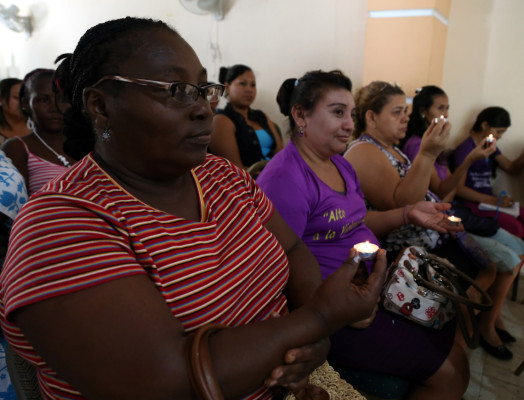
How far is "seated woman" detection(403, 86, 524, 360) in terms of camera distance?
2.20m

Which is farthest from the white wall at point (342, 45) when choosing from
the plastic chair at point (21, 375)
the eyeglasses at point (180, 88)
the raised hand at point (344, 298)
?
the plastic chair at point (21, 375)

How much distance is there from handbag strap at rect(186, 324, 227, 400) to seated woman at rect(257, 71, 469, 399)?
72 cm

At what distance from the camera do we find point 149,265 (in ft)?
2.28

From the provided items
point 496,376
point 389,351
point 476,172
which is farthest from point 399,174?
point 476,172

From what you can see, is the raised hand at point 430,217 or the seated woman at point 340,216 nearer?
the seated woman at point 340,216

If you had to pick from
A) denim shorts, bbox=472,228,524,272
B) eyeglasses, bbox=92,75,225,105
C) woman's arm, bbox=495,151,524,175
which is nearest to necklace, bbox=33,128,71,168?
eyeglasses, bbox=92,75,225,105

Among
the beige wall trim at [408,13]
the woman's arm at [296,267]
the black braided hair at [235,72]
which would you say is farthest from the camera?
the black braided hair at [235,72]

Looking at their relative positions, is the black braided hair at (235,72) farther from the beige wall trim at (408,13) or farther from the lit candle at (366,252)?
the lit candle at (366,252)

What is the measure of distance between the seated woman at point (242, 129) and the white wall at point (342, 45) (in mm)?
446

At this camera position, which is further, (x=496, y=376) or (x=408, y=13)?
(x=408, y=13)

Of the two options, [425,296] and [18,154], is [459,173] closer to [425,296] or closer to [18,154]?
[425,296]

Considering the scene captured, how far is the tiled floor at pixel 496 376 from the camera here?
1.87 m

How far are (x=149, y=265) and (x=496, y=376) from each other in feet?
7.15

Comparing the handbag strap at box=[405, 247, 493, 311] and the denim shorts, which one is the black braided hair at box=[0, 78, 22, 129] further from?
the denim shorts
